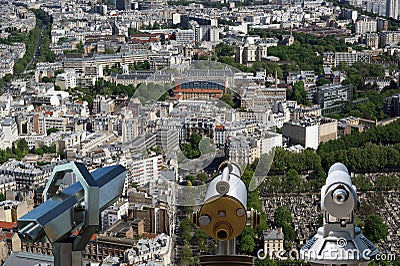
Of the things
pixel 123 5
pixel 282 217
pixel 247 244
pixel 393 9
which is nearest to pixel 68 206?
pixel 247 244

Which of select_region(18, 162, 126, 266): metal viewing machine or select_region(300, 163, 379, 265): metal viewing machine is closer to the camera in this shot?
select_region(18, 162, 126, 266): metal viewing machine

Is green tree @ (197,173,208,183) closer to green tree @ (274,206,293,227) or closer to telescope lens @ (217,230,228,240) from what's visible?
telescope lens @ (217,230,228,240)

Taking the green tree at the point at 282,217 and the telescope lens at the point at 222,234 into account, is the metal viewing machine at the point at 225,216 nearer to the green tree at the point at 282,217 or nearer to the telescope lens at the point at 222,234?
the telescope lens at the point at 222,234

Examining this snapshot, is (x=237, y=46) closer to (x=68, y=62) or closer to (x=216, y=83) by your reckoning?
(x=68, y=62)

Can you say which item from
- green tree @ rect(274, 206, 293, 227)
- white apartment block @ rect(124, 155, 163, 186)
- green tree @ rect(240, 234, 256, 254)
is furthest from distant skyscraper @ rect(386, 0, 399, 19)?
white apartment block @ rect(124, 155, 163, 186)

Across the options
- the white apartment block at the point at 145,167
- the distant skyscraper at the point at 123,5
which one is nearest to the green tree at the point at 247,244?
the white apartment block at the point at 145,167

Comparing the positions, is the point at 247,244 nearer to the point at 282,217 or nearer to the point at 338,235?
the point at 282,217
